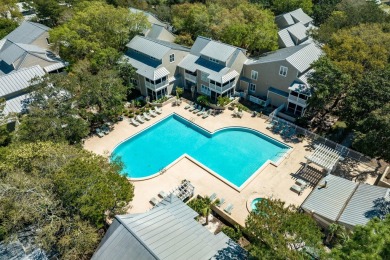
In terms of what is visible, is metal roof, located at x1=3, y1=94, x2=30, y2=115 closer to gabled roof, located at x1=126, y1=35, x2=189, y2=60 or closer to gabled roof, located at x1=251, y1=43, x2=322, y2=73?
gabled roof, located at x1=126, y1=35, x2=189, y2=60

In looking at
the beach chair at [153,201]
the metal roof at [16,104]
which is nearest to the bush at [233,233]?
the beach chair at [153,201]

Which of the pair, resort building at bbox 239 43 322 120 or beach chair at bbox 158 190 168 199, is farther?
resort building at bbox 239 43 322 120

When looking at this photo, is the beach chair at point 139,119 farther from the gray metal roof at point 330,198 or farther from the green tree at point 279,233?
the green tree at point 279,233

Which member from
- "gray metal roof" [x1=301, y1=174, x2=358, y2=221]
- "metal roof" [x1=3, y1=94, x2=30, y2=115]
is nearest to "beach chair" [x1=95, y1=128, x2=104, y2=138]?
"metal roof" [x1=3, y1=94, x2=30, y2=115]

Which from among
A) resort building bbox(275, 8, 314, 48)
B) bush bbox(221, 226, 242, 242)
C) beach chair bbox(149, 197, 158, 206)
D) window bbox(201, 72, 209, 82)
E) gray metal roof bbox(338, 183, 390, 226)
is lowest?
beach chair bbox(149, 197, 158, 206)

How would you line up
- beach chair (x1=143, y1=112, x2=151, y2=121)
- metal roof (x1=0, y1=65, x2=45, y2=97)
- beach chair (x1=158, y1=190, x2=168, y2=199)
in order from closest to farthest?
beach chair (x1=158, y1=190, x2=168, y2=199) < metal roof (x1=0, y1=65, x2=45, y2=97) < beach chair (x1=143, y1=112, x2=151, y2=121)

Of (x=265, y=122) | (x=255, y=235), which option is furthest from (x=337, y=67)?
(x=255, y=235)

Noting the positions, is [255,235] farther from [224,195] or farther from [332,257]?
[224,195]
